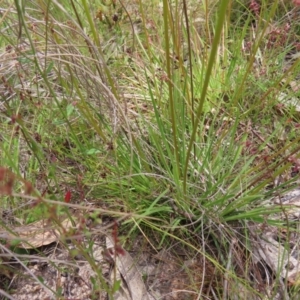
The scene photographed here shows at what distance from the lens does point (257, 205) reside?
1.06 meters

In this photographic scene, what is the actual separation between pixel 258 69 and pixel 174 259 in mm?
945

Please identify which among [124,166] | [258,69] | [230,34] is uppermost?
[230,34]

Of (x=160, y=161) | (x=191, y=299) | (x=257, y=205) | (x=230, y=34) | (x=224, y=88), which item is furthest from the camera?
(x=230, y=34)

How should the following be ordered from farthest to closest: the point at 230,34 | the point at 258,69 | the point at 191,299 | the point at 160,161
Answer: the point at 230,34, the point at 258,69, the point at 160,161, the point at 191,299

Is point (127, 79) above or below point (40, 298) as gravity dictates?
above

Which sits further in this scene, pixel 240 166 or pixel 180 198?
pixel 240 166

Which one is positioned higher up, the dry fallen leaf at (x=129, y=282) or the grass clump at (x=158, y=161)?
the grass clump at (x=158, y=161)

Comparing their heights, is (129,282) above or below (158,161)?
below

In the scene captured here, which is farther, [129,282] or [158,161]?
[158,161]

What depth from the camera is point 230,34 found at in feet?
5.87

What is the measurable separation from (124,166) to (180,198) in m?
0.21

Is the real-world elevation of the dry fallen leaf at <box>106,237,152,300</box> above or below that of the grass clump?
below

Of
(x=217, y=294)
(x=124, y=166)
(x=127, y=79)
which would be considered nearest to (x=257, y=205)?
(x=217, y=294)

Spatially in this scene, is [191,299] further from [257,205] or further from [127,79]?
[127,79]
